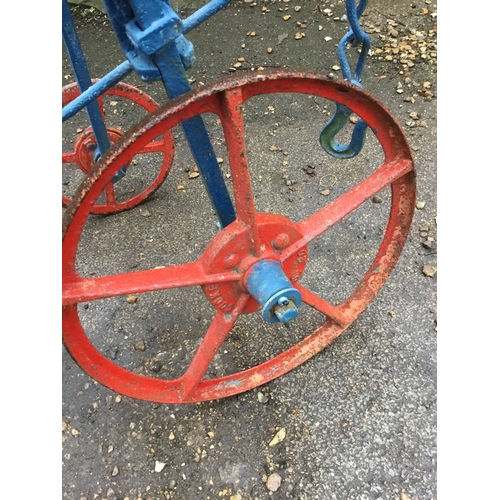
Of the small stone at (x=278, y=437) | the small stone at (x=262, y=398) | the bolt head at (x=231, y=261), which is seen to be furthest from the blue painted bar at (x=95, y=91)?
the small stone at (x=278, y=437)

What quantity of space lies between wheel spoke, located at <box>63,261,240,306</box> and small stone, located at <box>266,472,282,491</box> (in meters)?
0.72

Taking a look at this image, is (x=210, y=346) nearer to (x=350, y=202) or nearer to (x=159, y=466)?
(x=159, y=466)

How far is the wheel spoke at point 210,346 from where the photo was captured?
1.51 m

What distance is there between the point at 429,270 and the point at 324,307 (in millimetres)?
706

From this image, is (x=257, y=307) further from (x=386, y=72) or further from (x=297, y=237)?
(x=386, y=72)

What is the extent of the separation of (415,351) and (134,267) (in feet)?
4.24

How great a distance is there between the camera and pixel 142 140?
1.08 m

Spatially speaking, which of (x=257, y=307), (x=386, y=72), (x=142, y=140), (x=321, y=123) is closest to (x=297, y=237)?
(x=257, y=307)

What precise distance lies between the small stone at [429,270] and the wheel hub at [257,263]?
3.02 feet

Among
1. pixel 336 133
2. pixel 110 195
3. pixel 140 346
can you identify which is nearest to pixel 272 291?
pixel 336 133

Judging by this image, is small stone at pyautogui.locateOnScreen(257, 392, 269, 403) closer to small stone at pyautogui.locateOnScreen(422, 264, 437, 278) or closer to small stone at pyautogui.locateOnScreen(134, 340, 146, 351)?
small stone at pyautogui.locateOnScreen(134, 340, 146, 351)

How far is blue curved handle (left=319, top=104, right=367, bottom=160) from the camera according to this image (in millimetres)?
1443

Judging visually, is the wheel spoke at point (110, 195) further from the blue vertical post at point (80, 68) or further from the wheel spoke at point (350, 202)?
the wheel spoke at point (350, 202)

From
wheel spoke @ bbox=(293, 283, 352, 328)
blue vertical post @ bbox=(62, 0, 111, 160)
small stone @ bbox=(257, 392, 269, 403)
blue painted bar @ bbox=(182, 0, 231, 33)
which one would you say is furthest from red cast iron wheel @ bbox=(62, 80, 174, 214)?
small stone @ bbox=(257, 392, 269, 403)
